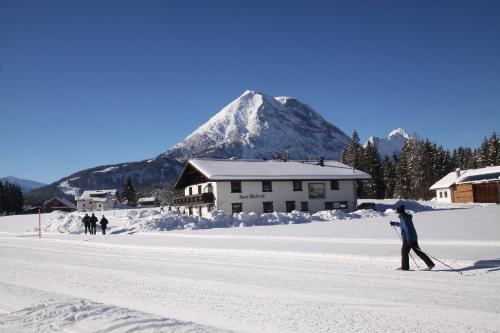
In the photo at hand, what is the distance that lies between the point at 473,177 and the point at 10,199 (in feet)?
324

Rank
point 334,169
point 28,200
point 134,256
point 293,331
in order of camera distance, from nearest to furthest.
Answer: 1. point 293,331
2. point 134,256
3. point 334,169
4. point 28,200

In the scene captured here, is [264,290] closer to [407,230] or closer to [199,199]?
[407,230]

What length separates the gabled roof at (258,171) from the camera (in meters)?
45.3

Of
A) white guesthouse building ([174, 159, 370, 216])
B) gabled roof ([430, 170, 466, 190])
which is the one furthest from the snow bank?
gabled roof ([430, 170, 466, 190])

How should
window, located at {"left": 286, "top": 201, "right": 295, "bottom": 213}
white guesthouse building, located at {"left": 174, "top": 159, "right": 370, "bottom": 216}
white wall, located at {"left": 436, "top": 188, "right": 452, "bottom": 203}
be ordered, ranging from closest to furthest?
1. white guesthouse building, located at {"left": 174, "top": 159, "right": 370, "bottom": 216}
2. window, located at {"left": 286, "top": 201, "right": 295, "bottom": 213}
3. white wall, located at {"left": 436, "top": 188, "right": 452, "bottom": 203}

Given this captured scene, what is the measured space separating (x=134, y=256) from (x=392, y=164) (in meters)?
81.7

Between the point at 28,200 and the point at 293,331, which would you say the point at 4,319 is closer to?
the point at 293,331

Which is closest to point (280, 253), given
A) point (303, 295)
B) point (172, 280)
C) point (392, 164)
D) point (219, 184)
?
point (172, 280)

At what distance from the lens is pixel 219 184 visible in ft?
146

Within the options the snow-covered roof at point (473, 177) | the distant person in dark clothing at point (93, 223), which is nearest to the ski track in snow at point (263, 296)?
the distant person in dark clothing at point (93, 223)

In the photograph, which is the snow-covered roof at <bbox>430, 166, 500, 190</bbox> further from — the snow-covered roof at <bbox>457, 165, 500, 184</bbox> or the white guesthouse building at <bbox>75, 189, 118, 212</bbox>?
the white guesthouse building at <bbox>75, 189, 118, 212</bbox>

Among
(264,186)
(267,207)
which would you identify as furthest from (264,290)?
(264,186)

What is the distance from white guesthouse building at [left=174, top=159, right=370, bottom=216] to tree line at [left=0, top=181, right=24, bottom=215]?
72.5 metres

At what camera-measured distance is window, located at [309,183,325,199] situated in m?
48.7
